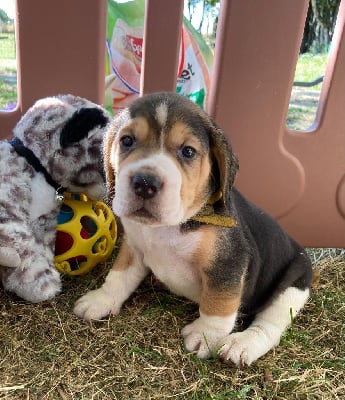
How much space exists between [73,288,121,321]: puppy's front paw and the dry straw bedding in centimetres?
3

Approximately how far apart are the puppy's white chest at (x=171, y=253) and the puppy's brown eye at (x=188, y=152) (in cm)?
33

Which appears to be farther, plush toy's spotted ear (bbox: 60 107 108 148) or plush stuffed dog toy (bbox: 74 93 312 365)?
plush toy's spotted ear (bbox: 60 107 108 148)

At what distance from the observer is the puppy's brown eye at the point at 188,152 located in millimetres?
1729

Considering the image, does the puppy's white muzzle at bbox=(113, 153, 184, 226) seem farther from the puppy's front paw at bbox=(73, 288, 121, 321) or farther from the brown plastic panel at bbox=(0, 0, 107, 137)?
the brown plastic panel at bbox=(0, 0, 107, 137)

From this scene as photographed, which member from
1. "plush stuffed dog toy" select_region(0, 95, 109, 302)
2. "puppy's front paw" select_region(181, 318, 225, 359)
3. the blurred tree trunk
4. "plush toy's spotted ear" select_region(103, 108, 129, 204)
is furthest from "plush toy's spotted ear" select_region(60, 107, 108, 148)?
the blurred tree trunk

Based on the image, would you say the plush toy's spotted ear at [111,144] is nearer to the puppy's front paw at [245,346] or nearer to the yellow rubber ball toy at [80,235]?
the yellow rubber ball toy at [80,235]

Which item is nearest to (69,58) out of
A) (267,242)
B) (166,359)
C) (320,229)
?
(267,242)

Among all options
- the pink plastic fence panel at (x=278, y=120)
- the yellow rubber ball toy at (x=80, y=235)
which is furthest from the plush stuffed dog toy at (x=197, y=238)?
the pink plastic fence panel at (x=278, y=120)

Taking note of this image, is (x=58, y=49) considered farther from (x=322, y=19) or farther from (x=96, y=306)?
(x=322, y=19)

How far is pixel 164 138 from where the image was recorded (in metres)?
1.70

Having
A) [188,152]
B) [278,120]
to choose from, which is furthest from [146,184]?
[278,120]

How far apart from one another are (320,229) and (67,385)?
6.21 ft

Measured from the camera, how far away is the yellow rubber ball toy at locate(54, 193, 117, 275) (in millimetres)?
2338

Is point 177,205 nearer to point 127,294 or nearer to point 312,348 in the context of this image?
point 127,294
